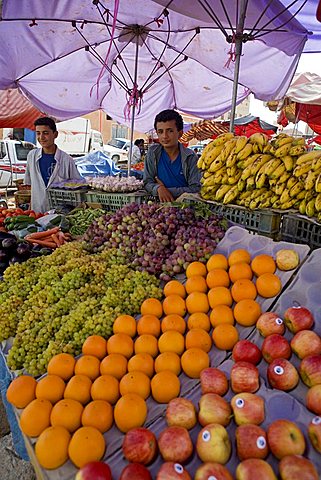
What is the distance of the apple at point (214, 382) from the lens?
4.34 ft

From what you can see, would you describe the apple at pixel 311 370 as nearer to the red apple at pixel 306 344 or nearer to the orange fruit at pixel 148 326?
the red apple at pixel 306 344

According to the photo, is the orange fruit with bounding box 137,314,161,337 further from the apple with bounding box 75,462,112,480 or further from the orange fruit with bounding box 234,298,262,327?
the apple with bounding box 75,462,112,480

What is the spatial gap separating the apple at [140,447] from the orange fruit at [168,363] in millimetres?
348

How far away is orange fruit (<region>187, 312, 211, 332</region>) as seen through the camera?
1691 millimetres

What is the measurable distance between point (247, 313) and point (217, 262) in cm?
41

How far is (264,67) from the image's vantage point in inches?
268

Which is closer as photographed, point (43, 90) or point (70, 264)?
point (70, 264)

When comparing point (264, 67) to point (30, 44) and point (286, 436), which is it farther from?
point (286, 436)

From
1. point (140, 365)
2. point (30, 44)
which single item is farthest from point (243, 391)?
point (30, 44)

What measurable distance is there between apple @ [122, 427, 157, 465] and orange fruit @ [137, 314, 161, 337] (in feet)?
1.85

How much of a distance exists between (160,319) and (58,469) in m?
0.84

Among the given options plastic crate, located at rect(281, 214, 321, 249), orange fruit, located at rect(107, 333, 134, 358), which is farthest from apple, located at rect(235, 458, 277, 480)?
plastic crate, located at rect(281, 214, 321, 249)

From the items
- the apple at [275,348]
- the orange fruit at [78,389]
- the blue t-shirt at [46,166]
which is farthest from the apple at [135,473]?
the blue t-shirt at [46,166]

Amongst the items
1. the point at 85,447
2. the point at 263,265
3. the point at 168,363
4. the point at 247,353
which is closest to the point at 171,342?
the point at 168,363
